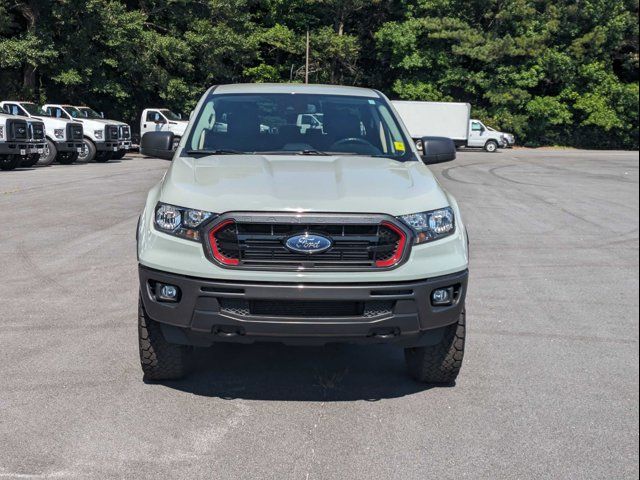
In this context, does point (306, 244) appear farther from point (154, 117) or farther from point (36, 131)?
point (154, 117)

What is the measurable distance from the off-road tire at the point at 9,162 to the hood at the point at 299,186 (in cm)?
1789

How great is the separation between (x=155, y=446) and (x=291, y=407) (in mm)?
872

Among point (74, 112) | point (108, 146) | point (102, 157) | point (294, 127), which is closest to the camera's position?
point (294, 127)

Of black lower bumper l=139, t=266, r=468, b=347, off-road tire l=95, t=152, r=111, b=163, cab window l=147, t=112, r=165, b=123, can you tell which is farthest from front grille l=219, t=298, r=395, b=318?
cab window l=147, t=112, r=165, b=123

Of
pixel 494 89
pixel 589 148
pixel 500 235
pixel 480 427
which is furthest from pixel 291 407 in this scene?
pixel 589 148

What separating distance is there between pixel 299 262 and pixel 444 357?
3.85 ft

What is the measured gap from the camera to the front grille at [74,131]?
81.0ft

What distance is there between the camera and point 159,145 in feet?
19.4

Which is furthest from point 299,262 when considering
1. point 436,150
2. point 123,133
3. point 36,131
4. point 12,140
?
point 123,133

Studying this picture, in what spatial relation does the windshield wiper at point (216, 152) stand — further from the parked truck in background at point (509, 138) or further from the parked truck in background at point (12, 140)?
the parked truck in background at point (509, 138)

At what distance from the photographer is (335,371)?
5.10 meters

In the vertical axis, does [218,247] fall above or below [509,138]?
above

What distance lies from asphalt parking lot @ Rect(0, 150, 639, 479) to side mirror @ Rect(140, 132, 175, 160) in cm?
135

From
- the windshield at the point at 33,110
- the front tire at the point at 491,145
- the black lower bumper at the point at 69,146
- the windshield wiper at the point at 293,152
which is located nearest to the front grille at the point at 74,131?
the black lower bumper at the point at 69,146
